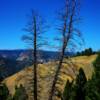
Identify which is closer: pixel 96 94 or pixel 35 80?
pixel 35 80

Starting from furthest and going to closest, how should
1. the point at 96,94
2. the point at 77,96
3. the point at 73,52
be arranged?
the point at 77,96
the point at 96,94
the point at 73,52

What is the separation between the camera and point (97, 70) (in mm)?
46125

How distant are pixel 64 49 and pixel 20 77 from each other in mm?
3784

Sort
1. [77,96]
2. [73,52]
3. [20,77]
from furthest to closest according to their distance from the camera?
[77,96], [20,77], [73,52]

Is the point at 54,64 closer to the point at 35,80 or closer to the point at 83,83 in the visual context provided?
the point at 35,80

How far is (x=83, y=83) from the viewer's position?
189ft

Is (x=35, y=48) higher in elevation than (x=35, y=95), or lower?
higher

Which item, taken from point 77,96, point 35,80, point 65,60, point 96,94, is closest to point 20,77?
point 35,80

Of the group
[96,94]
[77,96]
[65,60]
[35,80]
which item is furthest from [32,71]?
[77,96]

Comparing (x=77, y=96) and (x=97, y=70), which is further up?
(x=97, y=70)

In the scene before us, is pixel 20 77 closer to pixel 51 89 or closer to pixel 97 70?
pixel 51 89

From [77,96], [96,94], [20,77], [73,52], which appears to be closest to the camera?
[73,52]

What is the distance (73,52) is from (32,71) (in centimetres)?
427

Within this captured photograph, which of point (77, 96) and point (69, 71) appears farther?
point (77, 96)
